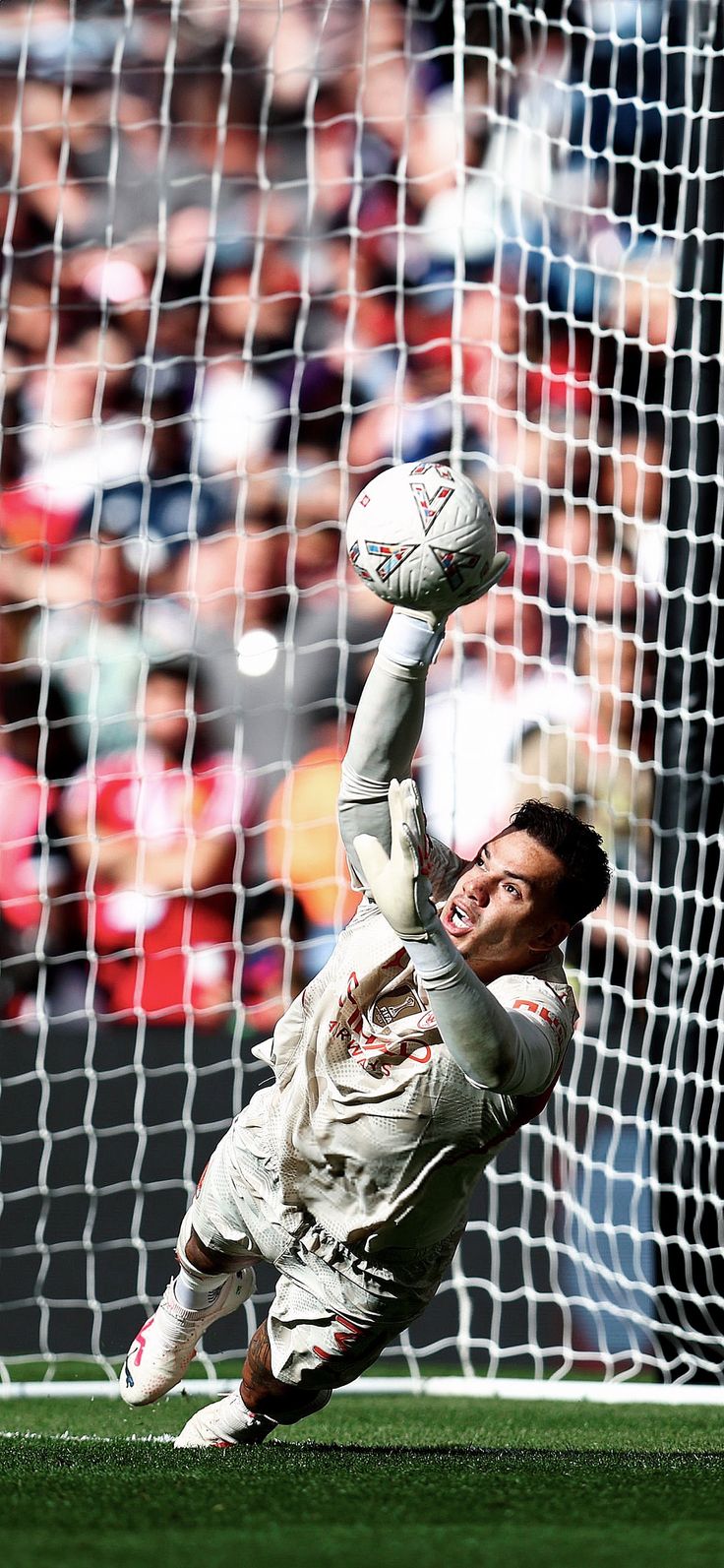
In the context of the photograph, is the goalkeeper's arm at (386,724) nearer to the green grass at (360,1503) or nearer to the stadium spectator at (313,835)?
the green grass at (360,1503)

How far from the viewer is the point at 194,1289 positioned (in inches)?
99.4

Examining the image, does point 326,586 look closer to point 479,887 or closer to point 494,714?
point 494,714

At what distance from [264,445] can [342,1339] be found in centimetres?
393

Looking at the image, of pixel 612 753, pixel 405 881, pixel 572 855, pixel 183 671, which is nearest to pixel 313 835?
pixel 183 671

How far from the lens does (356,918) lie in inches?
95.0

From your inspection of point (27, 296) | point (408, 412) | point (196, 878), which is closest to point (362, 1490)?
point (196, 878)

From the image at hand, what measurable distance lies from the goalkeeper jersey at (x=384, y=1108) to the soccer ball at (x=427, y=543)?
441mm

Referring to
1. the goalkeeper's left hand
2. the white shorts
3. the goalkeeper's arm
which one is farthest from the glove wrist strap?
the white shorts

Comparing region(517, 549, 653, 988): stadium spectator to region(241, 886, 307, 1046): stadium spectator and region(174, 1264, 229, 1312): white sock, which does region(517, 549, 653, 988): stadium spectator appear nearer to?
region(241, 886, 307, 1046): stadium spectator

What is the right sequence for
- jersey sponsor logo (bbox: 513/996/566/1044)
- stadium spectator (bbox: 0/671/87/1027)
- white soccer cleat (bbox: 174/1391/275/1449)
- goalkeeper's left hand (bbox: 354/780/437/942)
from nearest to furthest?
goalkeeper's left hand (bbox: 354/780/437/942) < jersey sponsor logo (bbox: 513/996/566/1044) < white soccer cleat (bbox: 174/1391/275/1449) < stadium spectator (bbox: 0/671/87/1027)

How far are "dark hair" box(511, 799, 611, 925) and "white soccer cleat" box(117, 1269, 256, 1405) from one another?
82 cm

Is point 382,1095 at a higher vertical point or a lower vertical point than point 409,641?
lower

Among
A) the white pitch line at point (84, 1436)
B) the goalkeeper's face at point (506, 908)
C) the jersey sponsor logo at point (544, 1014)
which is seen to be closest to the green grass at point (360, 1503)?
the white pitch line at point (84, 1436)

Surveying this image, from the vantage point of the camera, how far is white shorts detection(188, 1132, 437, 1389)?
233cm
